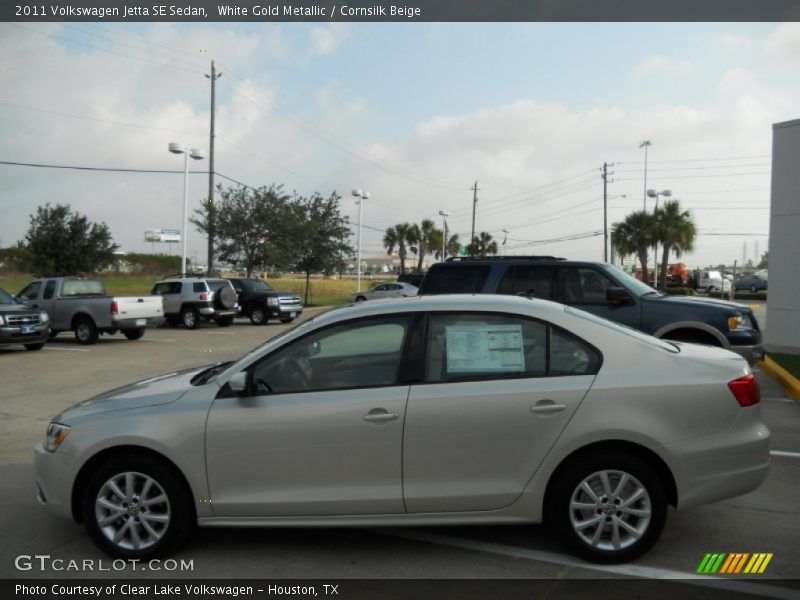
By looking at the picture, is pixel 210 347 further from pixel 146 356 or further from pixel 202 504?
pixel 202 504

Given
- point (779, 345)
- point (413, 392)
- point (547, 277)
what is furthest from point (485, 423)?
point (779, 345)

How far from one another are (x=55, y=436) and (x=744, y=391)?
4.31 metres

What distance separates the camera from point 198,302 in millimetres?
24312

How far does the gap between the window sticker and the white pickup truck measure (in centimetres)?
1563

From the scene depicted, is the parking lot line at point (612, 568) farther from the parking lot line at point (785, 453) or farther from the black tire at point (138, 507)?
the parking lot line at point (785, 453)

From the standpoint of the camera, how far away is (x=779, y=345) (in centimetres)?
1443

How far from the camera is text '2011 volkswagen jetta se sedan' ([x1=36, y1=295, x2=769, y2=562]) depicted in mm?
4047

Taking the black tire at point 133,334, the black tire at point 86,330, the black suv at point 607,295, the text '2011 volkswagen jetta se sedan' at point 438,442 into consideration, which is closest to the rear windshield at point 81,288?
the black tire at point 86,330

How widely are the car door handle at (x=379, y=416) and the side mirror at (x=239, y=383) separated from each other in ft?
2.45
